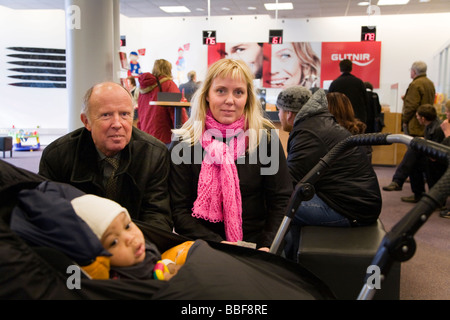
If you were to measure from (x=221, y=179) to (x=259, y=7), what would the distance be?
990 cm

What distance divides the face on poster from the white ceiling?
34.3 inches

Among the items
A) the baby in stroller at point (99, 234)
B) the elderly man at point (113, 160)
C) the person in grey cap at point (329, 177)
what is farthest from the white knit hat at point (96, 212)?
the person in grey cap at point (329, 177)

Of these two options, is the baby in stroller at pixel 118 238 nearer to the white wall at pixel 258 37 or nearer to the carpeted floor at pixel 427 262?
the carpeted floor at pixel 427 262

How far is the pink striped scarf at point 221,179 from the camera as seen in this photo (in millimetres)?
1879

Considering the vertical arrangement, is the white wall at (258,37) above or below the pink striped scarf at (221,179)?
above

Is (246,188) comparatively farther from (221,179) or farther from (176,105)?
(176,105)

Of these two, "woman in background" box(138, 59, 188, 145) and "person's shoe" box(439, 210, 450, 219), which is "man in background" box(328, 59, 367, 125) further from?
"woman in background" box(138, 59, 188, 145)

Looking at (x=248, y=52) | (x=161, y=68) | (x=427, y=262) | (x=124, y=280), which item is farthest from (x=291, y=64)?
(x=124, y=280)

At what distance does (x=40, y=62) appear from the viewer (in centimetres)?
1145

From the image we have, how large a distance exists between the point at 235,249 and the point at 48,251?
56cm

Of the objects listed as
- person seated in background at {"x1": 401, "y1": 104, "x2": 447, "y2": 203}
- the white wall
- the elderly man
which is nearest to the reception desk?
person seated in background at {"x1": 401, "y1": 104, "x2": 447, "y2": 203}

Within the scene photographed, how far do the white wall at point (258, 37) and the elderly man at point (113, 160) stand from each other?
380 inches
